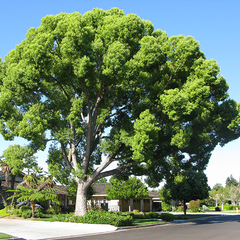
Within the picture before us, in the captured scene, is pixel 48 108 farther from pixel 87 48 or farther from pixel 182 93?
pixel 182 93

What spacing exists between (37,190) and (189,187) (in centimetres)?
1750

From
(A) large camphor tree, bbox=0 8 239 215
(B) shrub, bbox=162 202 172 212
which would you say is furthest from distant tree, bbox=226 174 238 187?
(A) large camphor tree, bbox=0 8 239 215

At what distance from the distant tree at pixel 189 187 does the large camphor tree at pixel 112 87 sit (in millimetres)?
11205

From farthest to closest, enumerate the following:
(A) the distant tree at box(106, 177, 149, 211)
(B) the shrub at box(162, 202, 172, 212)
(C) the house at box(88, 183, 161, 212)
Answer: (B) the shrub at box(162, 202, 172, 212) < (C) the house at box(88, 183, 161, 212) < (A) the distant tree at box(106, 177, 149, 211)

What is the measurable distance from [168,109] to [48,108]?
8.79 m

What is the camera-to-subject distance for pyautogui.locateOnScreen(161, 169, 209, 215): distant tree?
32.2 m

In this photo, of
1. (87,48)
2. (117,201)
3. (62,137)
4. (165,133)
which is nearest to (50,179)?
(62,137)

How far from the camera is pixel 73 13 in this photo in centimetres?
1836

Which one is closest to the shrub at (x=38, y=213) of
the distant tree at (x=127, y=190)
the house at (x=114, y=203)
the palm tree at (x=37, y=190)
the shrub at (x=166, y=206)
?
the palm tree at (x=37, y=190)

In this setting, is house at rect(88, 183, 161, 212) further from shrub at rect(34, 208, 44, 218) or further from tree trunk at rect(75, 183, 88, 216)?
tree trunk at rect(75, 183, 88, 216)

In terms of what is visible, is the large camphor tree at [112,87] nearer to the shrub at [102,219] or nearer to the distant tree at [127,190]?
the shrub at [102,219]

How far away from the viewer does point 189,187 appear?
3216 cm

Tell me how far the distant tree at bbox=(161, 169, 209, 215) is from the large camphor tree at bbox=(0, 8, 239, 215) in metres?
11.2

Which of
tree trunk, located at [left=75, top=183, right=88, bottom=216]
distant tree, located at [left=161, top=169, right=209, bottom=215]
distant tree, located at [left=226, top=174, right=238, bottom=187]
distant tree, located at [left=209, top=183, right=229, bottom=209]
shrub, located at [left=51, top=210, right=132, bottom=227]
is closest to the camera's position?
shrub, located at [left=51, top=210, right=132, bottom=227]
